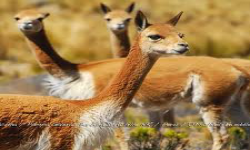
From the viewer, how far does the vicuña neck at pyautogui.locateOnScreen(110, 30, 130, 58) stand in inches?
428

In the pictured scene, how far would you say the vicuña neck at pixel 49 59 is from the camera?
919cm

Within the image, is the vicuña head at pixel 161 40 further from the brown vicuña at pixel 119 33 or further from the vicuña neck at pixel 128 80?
the brown vicuña at pixel 119 33

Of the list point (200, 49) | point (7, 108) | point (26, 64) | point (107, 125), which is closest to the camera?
point (7, 108)

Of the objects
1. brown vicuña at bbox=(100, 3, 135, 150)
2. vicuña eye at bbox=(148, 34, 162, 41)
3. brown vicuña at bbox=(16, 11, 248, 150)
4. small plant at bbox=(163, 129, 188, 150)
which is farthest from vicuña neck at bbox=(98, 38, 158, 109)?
brown vicuña at bbox=(100, 3, 135, 150)

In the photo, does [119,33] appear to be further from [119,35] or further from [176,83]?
[176,83]

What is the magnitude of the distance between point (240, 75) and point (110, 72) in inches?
64.3

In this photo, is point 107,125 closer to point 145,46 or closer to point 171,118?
point 145,46

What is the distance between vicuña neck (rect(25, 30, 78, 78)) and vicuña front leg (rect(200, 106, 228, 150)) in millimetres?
1762

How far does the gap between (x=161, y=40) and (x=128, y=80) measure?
2.06 ft

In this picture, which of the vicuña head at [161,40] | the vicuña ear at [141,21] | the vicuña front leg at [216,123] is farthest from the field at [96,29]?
the vicuña head at [161,40]

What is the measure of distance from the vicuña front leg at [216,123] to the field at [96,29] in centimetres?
1037

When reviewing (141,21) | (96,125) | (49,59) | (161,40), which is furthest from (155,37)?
(49,59)

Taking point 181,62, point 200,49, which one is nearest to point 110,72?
point 181,62

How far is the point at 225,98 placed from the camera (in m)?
8.67
